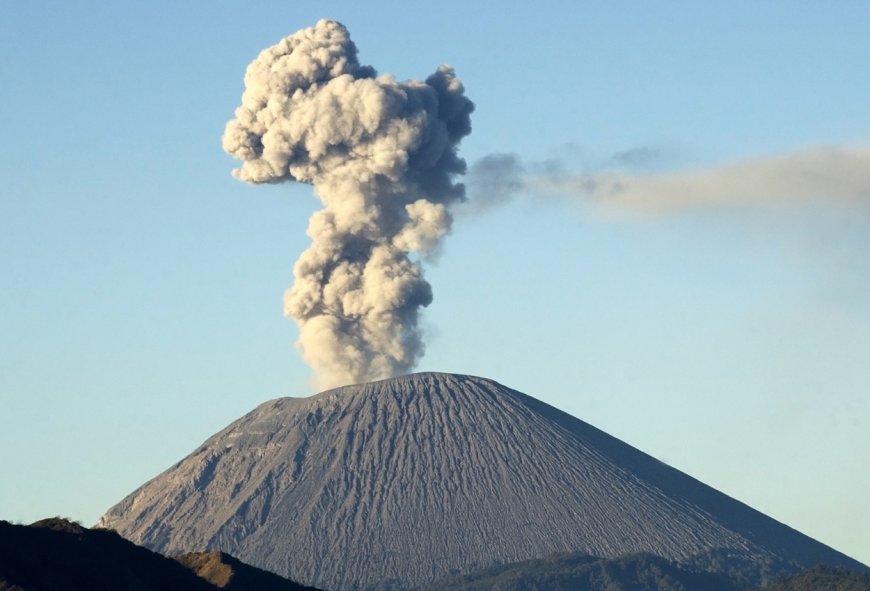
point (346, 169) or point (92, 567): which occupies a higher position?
point (346, 169)

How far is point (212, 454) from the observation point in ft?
590

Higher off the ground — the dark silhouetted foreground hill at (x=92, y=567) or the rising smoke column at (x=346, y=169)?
the rising smoke column at (x=346, y=169)

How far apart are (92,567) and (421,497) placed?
114882mm

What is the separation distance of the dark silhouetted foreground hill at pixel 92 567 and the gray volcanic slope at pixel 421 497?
315ft

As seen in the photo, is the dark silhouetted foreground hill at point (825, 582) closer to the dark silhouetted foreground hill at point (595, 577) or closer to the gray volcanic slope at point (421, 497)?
the dark silhouetted foreground hill at point (595, 577)

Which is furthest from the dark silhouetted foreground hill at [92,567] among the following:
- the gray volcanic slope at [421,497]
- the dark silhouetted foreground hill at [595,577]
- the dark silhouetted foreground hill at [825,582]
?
the gray volcanic slope at [421,497]

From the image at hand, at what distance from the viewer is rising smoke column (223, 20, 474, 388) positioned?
148625 millimetres

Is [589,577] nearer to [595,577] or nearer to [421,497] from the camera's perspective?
[595,577]

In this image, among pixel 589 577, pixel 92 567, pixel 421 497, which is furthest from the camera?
pixel 421 497

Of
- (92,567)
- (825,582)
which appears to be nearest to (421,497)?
(825,582)

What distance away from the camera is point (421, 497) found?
Answer: 544ft

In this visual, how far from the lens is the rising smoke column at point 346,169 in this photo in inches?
5851

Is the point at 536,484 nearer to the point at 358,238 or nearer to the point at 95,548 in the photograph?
the point at 358,238

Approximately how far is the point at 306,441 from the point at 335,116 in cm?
3514
